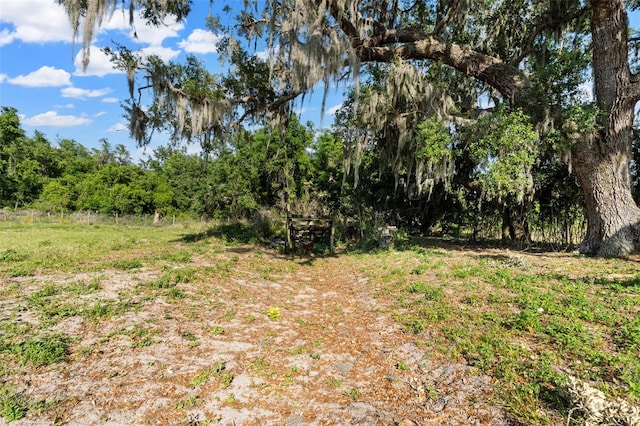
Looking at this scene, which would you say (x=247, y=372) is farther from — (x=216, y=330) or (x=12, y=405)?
(x=12, y=405)

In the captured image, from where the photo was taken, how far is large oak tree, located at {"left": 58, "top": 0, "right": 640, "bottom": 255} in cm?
696

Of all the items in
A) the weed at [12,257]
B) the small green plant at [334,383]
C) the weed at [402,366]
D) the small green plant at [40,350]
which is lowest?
Result: the small green plant at [334,383]

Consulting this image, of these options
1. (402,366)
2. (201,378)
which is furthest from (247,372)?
(402,366)

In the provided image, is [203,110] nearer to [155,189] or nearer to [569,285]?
[569,285]

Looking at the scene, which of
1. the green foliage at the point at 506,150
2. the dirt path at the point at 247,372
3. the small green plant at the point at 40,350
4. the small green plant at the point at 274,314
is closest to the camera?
the dirt path at the point at 247,372

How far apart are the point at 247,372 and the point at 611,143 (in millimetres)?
8668

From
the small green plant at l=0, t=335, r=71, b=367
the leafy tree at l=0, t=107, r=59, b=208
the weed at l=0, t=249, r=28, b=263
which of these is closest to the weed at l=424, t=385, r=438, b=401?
the small green plant at l=0, t=335, r=71, b=367

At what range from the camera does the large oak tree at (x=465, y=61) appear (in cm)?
696

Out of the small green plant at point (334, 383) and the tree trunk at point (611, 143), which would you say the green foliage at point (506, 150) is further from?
the small green plant at point (334, 383)

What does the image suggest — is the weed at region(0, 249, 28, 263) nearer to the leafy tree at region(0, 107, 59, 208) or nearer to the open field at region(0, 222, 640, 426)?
the open field at region(0, 222, 640, 426)

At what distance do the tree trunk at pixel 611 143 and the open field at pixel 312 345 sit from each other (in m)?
1.64

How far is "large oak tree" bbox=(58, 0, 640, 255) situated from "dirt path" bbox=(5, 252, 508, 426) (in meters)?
4.99

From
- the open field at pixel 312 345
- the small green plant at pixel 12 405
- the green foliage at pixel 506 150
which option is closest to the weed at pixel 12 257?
the open field at pixel 312 345

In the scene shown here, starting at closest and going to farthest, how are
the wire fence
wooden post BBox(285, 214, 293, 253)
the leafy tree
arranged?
wooden post BBox(285, 214, 293, 253), the wire fence, the leafy tree
